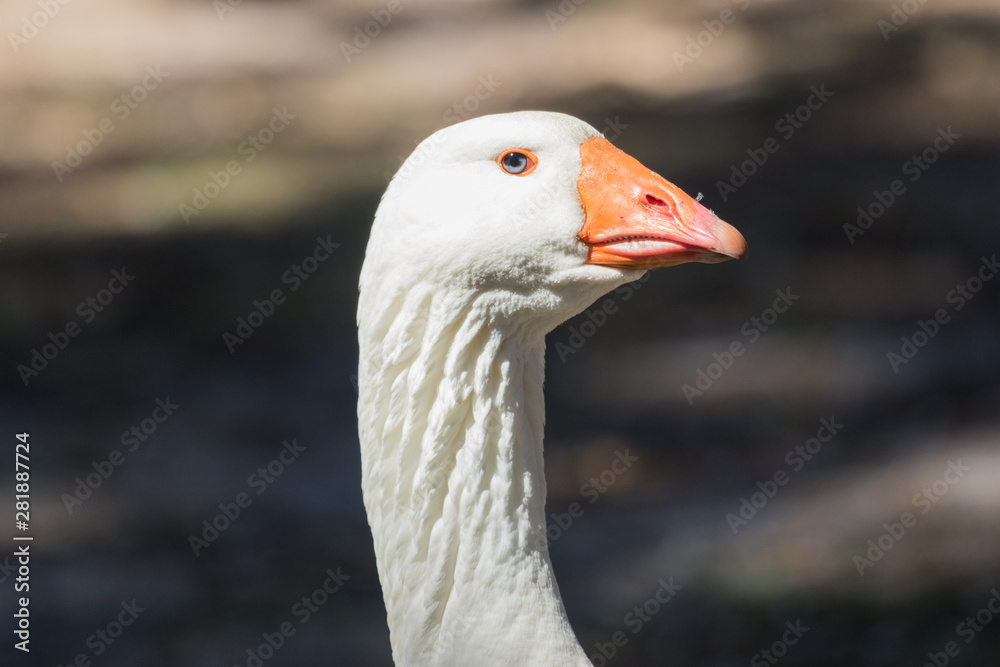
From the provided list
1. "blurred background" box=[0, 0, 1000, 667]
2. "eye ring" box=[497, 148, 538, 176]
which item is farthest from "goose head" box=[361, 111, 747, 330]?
"blurred background" box=[0, 0, 1000, 667]

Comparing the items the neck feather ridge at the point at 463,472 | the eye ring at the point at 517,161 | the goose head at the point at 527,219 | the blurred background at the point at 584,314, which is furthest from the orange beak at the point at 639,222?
the blurred background at the point at 584,314

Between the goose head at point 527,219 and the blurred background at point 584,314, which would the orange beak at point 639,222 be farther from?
the blurred background at point 584,314

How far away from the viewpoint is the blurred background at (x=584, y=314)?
4992 millimetres

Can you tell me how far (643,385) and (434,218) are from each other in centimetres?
336

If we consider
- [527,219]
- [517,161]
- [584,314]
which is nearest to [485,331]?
[527,219]

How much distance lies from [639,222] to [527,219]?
24 centimetres

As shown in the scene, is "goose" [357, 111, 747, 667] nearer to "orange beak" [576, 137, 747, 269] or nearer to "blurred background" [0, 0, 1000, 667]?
"orange beak" [576, 137, 747, 269]

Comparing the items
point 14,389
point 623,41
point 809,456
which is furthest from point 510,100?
point 14,389

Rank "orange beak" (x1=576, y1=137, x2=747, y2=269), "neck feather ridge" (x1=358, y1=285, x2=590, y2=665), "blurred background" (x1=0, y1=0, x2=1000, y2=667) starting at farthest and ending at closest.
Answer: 1. "blurred background" (x1=0, y1=0, x2=1000, y2=667)
2. "neck feather ridge" (x1=358, y1=285, x2=590, y2=665)
3. "orange beak" (x1=576, y1=137, x2=747, y2=269)

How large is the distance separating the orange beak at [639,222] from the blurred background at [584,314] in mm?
2958

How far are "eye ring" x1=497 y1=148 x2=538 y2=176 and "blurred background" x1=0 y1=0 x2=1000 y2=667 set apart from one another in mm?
3017

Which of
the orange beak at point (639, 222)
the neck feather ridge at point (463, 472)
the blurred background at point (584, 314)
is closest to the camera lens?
the orange beak at point (639, 222)

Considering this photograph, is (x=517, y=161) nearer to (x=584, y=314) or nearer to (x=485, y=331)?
(x=485, y=331)

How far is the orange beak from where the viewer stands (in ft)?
6.84
